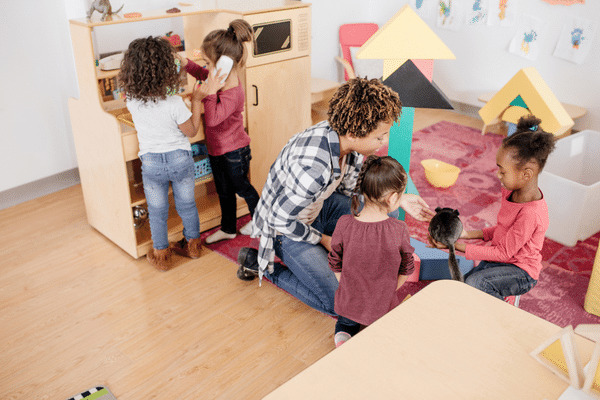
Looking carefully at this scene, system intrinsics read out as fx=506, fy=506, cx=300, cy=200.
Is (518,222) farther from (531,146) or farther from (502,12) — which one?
(502,12)

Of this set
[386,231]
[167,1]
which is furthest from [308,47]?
[386,231]

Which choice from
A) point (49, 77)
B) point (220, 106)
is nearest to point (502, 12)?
point (220, 106)

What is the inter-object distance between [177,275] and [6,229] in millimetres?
1098

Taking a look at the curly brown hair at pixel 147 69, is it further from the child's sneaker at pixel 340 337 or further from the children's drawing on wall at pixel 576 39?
the children's drawing on wall at pixel 576 39

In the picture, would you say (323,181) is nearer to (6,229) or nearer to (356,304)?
(356,304)

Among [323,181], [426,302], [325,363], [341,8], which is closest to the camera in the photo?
[325,363]

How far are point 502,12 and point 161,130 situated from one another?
3.22 meters

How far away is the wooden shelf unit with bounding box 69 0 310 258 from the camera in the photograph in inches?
90.1

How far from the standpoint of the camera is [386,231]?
165 centimetres

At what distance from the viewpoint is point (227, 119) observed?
2445mm

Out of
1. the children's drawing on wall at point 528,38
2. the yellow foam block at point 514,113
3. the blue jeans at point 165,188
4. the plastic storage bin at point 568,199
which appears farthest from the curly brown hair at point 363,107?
the children's drawing on wall at point 528,38

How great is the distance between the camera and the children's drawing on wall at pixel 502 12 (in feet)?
13.4

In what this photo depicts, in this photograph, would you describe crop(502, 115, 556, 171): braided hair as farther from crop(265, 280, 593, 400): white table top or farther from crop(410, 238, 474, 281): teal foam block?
crop(265, 280, 593, 400): white table top

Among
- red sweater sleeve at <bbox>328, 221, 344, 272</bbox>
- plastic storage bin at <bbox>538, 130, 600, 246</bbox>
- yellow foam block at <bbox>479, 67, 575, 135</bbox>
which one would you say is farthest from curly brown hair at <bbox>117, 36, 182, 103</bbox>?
yellow foam block at <bbox>479, 67, 575, 135</bbox>
